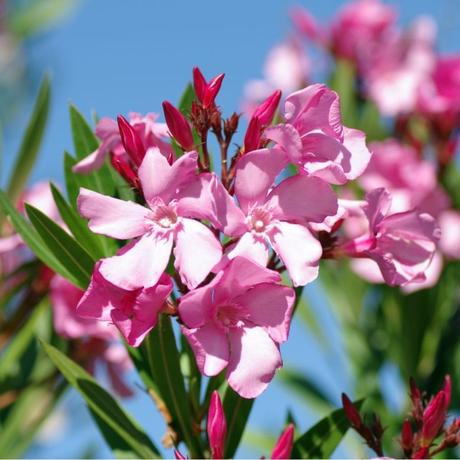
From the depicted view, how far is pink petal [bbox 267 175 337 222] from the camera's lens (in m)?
0.85

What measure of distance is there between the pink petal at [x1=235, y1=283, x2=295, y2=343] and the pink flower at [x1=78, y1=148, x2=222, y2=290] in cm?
5

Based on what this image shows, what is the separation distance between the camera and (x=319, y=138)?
2.89 ft

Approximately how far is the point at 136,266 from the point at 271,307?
0.13 m

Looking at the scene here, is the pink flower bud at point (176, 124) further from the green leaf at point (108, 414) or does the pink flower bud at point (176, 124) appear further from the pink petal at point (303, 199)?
the green leaf at point (108, 414)

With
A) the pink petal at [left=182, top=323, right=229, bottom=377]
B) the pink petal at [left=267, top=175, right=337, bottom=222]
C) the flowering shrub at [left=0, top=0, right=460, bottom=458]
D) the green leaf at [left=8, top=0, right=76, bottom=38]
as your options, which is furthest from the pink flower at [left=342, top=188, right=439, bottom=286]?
the green leaf at [left=8, top=0, right=76, bottom=38]

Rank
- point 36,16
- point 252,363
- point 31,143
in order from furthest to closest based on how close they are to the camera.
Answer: point 36,16 < point 31,143 < point 252,363

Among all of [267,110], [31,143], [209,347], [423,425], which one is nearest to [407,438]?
[423,425]

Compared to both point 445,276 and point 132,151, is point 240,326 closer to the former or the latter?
point 132,151

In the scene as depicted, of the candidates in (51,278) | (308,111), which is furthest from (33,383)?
(308,111)

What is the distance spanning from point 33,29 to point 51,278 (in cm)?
266

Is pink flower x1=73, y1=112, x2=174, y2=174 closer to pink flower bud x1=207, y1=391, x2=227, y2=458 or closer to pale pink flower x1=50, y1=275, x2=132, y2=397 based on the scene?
pink flower bud x1=207, y1=391, x2=227, y2=458

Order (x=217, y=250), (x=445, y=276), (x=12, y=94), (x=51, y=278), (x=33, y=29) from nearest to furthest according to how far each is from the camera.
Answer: (x=217, y=250) < (x=51, y=278) < (x=445, y=276) < (x=33, y=29) < (x=12, y=94)

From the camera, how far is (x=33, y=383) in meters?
1.53

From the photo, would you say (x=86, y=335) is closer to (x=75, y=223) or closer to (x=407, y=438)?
(x=75, y=223)
